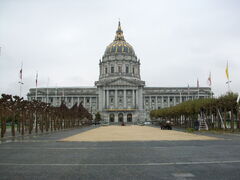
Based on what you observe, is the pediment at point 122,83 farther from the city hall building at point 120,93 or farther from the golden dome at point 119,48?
the golden dome at point 119,48

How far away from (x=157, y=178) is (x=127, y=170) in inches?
67.6

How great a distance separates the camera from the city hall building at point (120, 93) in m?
128

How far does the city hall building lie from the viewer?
128 m

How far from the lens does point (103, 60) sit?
14775 centimetres

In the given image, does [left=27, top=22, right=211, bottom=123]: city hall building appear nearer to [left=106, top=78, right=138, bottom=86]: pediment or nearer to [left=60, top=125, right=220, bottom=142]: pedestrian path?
[left=106, top=78, right=138, bottom=86]: pediment

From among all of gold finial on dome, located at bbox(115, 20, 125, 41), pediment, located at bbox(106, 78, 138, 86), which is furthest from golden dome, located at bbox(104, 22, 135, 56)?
pediment, located at bbox(106, 78, 138, 86)

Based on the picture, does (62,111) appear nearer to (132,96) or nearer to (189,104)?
(189,104)

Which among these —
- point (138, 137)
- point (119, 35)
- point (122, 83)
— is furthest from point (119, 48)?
point (138, 137)

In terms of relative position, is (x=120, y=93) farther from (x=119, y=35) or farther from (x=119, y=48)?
(x=119, y=35)

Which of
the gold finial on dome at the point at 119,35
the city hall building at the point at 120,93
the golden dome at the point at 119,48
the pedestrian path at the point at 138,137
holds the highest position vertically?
the gold finial on dome at the point at 119,35

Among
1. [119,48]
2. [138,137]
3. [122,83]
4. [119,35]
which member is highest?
[119,35]

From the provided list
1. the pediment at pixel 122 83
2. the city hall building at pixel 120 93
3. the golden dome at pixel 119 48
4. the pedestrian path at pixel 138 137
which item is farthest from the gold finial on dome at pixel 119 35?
the pedestrian path at pixel 138 137

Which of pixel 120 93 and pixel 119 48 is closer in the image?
pixel 120 93

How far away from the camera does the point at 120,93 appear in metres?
132
